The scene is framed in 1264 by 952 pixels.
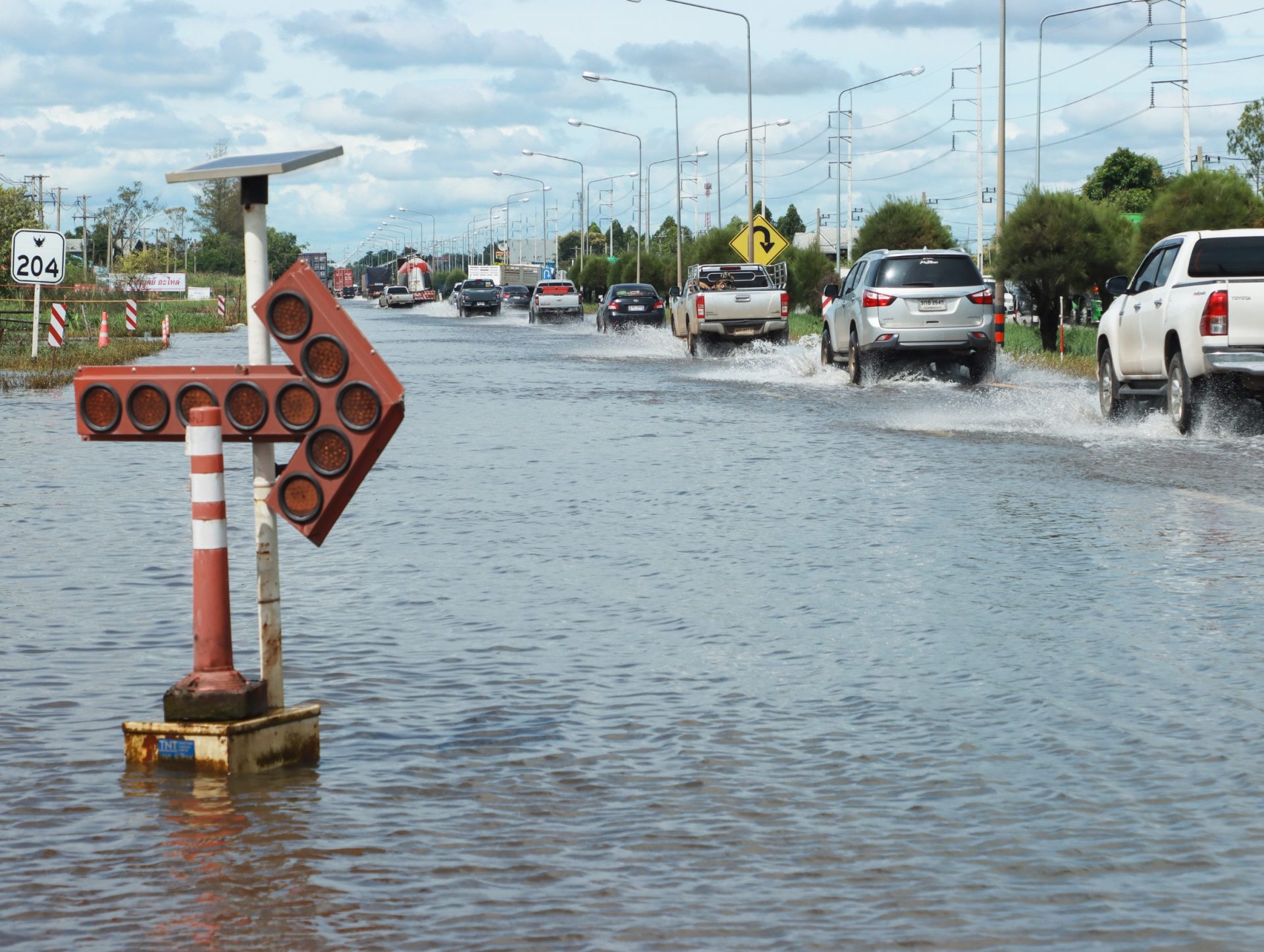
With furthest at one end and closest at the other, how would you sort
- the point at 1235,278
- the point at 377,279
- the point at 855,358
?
1. the point at 377,279
2. the point at 855,358
3. the point at 1235,278

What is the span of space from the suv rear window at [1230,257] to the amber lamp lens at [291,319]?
13.7 meters

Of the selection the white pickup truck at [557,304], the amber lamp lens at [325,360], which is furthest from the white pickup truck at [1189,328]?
the white pickup truck at [557,304]

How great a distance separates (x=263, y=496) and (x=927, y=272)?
22080mm

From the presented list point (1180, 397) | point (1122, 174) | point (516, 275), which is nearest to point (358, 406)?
point (1180, 397)

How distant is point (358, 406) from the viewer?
5.50 metres

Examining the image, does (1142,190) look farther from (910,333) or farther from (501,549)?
(501,549)

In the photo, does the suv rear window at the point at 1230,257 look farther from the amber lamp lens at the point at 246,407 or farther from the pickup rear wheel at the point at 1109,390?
the amber lamp lens at the point at 246,407

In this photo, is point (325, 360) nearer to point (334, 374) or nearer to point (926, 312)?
point (334, 374)

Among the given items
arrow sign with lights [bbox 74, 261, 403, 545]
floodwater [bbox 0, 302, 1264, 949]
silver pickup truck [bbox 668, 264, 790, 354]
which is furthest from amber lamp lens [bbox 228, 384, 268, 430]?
silver pickup truck [bbox 668, 264, 790, 354]

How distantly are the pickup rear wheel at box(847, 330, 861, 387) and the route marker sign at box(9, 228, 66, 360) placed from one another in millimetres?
13035

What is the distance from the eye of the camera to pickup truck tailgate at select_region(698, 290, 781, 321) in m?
39.2

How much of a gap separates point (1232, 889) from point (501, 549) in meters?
6.36

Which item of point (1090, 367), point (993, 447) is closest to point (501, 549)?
point (993, 447)

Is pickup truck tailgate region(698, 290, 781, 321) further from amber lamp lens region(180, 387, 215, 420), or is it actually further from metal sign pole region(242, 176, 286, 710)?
amber lamp lens region(180, 387, 215, 420)
